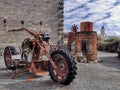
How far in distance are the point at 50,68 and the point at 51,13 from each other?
12973 mm

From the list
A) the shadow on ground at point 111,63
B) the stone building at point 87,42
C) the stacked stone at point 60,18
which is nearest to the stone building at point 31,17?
the stacked stone at point 60,18

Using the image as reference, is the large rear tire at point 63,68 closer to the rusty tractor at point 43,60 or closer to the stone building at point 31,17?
the rusty tractor at point 43,60

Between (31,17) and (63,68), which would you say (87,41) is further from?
(31,17)

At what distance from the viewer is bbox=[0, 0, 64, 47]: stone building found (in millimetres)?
18844

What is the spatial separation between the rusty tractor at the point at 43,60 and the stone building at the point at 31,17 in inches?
339

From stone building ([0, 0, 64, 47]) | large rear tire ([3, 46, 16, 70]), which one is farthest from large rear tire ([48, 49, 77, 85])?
stone building ([0, 0, 64, 47])

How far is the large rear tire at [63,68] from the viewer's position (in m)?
7.17

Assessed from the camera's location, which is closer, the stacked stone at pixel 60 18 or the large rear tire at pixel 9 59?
the large rear tire at pixel 9 59

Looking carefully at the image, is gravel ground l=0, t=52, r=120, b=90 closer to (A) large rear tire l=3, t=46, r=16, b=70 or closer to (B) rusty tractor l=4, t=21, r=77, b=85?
(B) rusty tractor l=4, t=21, r=77, b=85

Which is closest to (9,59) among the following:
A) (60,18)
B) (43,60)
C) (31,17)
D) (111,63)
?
(43,60)

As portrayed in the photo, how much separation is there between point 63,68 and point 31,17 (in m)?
12.8

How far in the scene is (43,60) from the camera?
28.3 ft

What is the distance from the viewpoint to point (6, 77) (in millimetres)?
8516

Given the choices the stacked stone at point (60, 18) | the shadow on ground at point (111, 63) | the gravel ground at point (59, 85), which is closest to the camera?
the gravel ground at point (59, 85)
